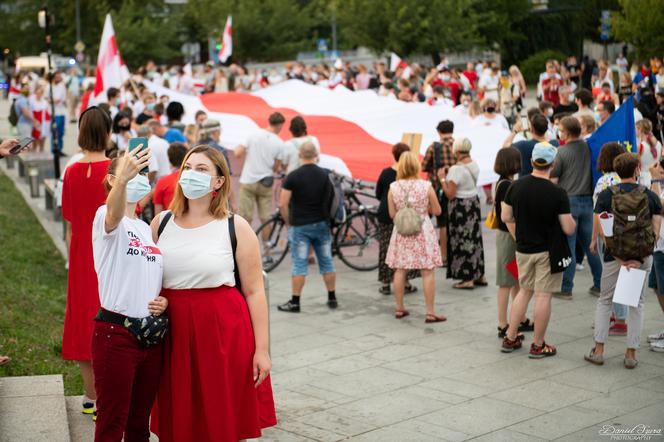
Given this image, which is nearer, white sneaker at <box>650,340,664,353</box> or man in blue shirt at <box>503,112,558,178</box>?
white sneaker at <box>650,340,664,353</box>

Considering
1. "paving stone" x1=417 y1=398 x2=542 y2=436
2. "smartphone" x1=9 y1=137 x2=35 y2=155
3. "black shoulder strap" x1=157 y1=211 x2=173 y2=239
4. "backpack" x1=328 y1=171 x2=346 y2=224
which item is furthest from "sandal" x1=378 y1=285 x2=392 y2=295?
"black shoulder strap" x1=157 y1=211 x2=173 y2=239

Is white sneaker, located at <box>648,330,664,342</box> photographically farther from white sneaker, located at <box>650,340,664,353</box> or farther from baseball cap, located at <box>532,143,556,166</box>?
baseball cap, located at <box>532,143,556,166</box>

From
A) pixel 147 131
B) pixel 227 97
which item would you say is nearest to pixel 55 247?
pixel 147 131

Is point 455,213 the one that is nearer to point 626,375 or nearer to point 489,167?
point 489,167

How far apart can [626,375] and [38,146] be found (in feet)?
63.6

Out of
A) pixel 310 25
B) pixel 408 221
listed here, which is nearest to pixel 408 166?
pixel 408 221

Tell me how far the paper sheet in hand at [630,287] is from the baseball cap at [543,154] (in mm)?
1122

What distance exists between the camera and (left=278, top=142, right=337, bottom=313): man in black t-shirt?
1100cm

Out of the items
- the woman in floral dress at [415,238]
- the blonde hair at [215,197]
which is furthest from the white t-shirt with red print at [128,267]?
the woman in floral dress at [415,238]

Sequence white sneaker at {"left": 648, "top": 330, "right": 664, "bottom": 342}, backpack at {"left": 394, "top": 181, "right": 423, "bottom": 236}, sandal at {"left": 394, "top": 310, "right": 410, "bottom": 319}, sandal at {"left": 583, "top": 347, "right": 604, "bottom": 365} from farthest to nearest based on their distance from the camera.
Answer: sandal at {"left": 394, "top": 310, "right": 410, "bottom": 319} → backpack at {"left": 394, "top": 181, "right": 423, "bottom": 236} → white sneaker at {"left": 648, "top": 330, "right": 664, "bottom": 342} → sandal at {"left": 583, "top": 347, "right": 604, "bottom": 365}

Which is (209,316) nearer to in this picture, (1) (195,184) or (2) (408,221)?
(1) (195,184)

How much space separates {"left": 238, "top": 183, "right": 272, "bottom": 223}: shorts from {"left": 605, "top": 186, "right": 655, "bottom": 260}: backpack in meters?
6.11

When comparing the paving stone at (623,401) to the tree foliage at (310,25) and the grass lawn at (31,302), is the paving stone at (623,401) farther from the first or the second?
the tree foliage at (310,25)

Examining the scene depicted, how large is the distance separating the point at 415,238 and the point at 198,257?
581cm
